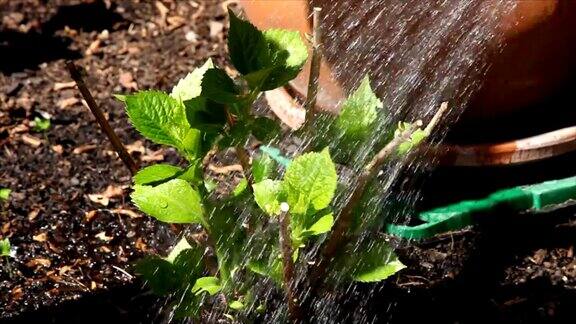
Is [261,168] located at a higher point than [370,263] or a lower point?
higher

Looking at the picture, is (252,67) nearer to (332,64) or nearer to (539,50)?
(332,64)

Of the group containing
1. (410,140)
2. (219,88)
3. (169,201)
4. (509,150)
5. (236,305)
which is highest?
(219,88)

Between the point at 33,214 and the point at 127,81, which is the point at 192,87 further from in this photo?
the point at 127,81

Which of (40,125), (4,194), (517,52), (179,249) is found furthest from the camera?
(40,125)

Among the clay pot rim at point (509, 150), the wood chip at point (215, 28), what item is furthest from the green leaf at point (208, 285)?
the wood chip at point (215, 28)

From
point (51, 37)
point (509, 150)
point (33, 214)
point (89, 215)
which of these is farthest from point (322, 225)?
point (51, 37)

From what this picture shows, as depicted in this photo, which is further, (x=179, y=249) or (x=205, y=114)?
(x=179, y=249)
